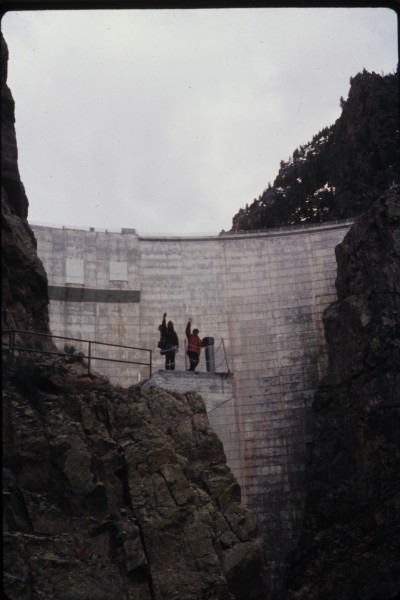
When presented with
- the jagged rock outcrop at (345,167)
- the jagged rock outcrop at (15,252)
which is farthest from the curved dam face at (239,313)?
the jagged rock outcrop at (15,252)

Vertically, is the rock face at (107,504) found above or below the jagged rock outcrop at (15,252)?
below

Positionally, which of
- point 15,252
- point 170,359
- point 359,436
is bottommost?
point 359,436

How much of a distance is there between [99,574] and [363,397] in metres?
14.6

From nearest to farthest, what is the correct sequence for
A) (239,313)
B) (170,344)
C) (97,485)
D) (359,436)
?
(97,485)
(170,344)
(359,436)
(239,313)

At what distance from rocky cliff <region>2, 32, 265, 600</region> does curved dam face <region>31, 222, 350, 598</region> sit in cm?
598

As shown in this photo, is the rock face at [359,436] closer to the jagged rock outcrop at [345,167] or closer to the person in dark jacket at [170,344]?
the person in dark jacket at [170,344]

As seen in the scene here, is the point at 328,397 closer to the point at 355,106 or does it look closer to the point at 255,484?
the point at 255,484

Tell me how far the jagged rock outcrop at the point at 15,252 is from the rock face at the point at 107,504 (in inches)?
74.9

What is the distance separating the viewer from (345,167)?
45.8 metres

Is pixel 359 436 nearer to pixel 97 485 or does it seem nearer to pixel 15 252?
pixel 97 485

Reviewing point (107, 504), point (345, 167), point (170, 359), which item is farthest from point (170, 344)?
point (345, 167)

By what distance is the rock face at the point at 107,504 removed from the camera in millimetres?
23609

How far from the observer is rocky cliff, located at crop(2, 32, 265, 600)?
2378cm

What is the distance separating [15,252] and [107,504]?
8.13m
